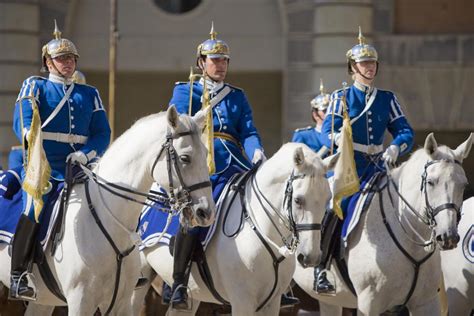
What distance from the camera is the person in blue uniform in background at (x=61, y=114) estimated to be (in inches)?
432

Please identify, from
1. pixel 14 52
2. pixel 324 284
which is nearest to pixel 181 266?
pixel 324 284

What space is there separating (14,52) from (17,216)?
938 centimetres

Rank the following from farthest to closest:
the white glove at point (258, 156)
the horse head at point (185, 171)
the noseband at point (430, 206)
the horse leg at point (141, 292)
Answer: the horse leg at point (141, 292), the white glove at point (258, 156), the noseband at point (430, 206), the horse head at point (185, 171)

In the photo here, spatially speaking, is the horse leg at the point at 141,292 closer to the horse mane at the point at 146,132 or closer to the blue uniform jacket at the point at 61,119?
the blue uniform jacket at the point at 61,119

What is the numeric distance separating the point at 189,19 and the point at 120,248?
10.9m

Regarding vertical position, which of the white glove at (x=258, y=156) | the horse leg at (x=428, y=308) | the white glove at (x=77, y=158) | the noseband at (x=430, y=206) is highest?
the white glove at (x=258, y=156)

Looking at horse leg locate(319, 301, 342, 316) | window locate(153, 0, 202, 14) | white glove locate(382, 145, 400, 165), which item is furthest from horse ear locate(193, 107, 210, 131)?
window locate(153, 0, 202, 14)

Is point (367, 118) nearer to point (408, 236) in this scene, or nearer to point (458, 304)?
point (408, 236)

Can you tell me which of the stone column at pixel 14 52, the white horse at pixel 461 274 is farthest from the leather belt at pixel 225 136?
the stone column at pixel 14 52

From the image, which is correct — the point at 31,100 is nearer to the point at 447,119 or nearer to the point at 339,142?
the point at 339,142

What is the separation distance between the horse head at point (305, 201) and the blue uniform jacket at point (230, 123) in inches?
47.0

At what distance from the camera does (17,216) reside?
36.5ft

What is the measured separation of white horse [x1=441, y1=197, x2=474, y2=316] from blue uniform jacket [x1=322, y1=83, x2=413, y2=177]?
100cm

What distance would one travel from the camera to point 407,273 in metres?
11.5
